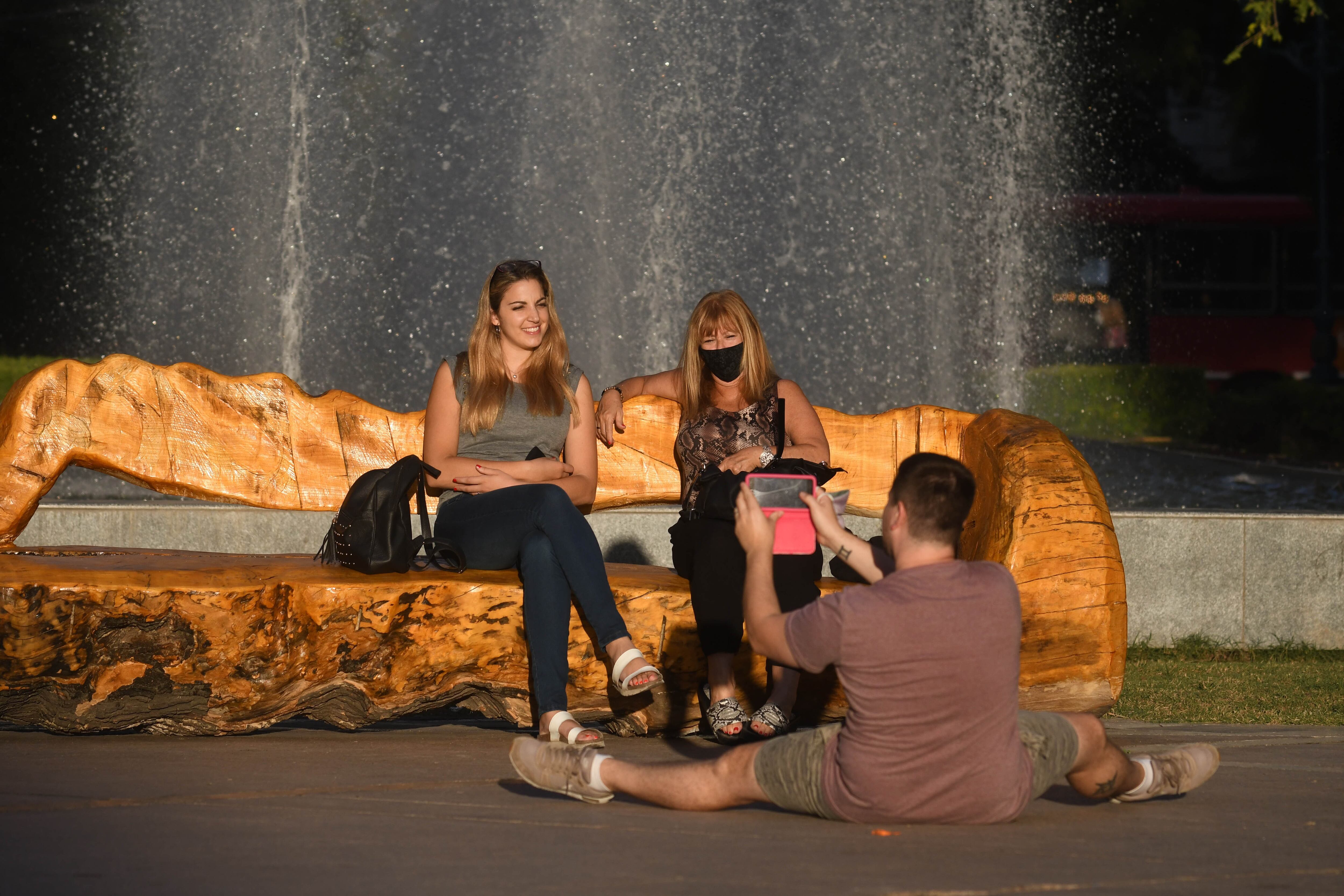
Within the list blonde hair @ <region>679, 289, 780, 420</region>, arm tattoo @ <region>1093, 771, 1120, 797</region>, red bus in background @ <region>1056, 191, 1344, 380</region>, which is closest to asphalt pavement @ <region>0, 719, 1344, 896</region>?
arm tattoo @ <region>1093, 771, 1120, 797</region>

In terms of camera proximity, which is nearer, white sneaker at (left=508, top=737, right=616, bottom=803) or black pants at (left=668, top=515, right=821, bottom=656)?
white sneaker at (left=508, top=737, right=616, bottom=803)

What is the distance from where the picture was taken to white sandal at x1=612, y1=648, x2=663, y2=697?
12.9 feet

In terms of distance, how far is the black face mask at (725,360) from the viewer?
4.78 metres

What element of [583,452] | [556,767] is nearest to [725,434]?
[583,452]

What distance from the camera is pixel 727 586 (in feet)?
13.9

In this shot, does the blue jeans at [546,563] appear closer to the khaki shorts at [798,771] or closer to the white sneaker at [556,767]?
the white sneaker at [556,767]

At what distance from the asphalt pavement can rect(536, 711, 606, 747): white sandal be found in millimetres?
148

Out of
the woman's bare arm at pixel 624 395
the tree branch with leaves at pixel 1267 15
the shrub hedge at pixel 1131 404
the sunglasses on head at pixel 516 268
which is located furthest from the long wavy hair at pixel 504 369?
the shrub hedge at pixel 1131 404

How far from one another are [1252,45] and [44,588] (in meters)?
17.2

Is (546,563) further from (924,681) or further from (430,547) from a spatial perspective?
(924,681)

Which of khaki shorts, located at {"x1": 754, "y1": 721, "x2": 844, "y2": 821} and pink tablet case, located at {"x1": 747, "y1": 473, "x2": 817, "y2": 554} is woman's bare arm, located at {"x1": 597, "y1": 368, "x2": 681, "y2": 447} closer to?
pink tablet case, located at {"x1": 747, "y1": 473, "x2": 817, "y2": 554}

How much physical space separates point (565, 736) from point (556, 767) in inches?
17.0

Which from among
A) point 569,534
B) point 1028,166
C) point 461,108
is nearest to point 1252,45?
point 1028,166

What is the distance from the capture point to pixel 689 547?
4469mm
